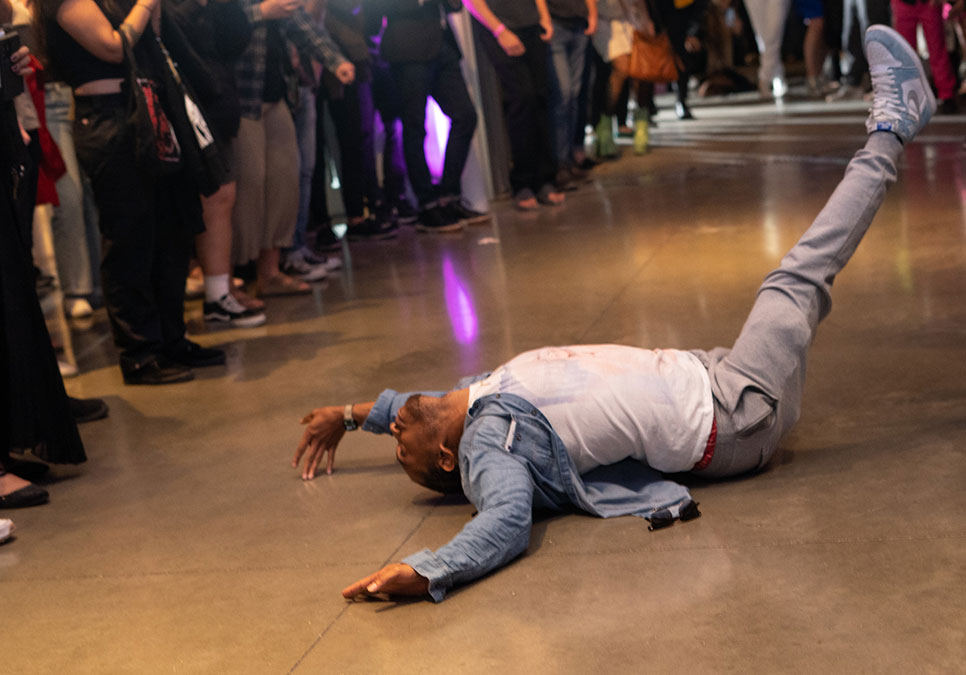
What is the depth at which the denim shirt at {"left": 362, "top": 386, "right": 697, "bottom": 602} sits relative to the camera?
2188mm

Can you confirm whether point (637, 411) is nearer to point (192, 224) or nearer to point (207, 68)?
point (192, 224)

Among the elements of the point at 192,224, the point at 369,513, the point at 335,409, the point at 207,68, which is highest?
the point at 207,68

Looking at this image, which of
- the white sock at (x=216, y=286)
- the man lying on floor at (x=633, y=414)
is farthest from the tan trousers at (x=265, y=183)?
the man lying on floor at (x=633, y=414)

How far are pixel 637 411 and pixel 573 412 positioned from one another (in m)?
0.14

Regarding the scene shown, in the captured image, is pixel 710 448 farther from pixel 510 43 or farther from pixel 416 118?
pixel 510 43

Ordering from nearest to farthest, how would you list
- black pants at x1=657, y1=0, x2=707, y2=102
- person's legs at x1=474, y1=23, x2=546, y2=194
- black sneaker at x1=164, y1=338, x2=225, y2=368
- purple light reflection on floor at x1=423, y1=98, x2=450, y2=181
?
black sneaker at x1=164, y1=338, x2=225, y2=368
person's legs at x1=474, y1=23, x2=546, y2=194
purple light reflection on floor at x1=423, y1=98, x2=450, y2=181
black pants at x1=657, y1=0, x2=707, y2=102

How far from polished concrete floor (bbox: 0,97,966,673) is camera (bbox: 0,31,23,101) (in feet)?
3.58

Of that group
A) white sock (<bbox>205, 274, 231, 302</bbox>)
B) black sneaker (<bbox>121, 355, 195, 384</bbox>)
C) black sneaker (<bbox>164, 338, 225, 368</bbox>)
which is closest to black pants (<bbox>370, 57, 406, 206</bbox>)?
white sock (<bbox>205, 274, 231, 302</bbox>)

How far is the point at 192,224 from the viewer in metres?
4.21

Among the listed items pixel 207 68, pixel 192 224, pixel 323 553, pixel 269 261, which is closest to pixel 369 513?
pixel 323 553

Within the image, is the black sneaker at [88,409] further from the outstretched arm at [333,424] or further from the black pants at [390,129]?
the black pants at [390,129]

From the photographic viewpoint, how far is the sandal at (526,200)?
727cm

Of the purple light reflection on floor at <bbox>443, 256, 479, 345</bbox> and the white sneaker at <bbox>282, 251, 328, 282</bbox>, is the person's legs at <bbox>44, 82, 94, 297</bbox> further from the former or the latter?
the purple light reflection on floor at <bbox>443, 256, 479, 345</bbox>

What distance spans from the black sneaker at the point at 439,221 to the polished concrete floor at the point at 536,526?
5.31 feet
